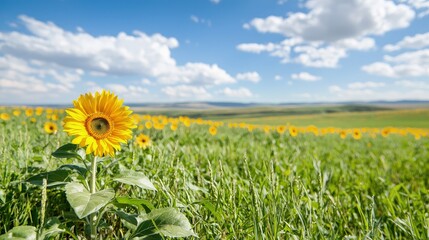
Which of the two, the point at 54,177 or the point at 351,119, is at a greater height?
the point at 54,177

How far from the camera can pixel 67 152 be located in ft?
6.08

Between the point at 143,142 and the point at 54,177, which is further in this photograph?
the point at 143,142

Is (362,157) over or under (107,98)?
under

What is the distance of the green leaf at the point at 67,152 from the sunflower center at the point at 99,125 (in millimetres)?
166

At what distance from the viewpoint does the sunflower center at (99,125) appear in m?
1.81

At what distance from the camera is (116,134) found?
188 centimetres

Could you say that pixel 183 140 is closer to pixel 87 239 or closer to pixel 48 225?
pixel 87 239

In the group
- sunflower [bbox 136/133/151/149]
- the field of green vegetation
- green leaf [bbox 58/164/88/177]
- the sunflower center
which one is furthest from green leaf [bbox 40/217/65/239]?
the field of green vegetation

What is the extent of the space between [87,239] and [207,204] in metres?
0.86

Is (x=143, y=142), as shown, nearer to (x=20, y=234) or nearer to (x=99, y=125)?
(x=99, y=125)

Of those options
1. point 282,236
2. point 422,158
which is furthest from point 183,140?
point 422,158

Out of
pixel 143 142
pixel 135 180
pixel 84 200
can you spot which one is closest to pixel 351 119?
pixel 143 142

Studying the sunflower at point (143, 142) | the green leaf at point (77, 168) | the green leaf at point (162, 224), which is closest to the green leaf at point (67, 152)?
the green leaf at point (77, 168)

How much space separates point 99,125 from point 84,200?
521 millimetres
